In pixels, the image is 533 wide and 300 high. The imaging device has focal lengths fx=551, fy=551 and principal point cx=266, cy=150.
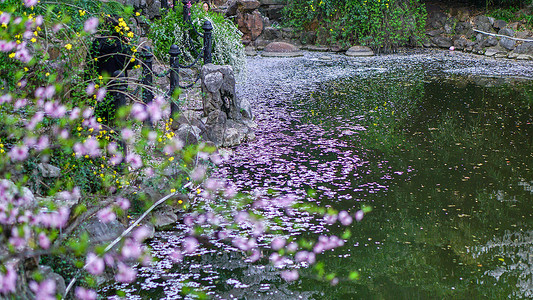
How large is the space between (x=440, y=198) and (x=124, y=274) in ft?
9.83

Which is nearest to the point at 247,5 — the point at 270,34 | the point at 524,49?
the point at 270,34

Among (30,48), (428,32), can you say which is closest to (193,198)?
(30,48)

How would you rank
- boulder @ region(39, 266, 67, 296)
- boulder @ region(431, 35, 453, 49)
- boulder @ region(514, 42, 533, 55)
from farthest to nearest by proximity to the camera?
1. boulder @ region(431, 35, 453, 49)
2. boulder @ region(514, 42, 533, 55)
3. boulder @ region(39, 266, 67, 296)

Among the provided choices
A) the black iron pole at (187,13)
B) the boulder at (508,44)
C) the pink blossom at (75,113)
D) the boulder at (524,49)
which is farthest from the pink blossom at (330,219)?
the boulder at (508,44)

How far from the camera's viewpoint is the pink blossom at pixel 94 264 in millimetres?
3182

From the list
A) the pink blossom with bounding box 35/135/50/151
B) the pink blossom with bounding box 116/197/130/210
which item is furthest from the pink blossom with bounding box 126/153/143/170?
the pink blossom with bounding box 35/135/50/151

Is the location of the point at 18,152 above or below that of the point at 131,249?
above

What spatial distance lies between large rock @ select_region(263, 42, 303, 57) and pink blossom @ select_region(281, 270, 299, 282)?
36.2 ft

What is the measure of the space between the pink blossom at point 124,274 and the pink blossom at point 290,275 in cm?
103

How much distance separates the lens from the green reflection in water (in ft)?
12.5

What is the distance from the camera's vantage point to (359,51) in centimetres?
1480

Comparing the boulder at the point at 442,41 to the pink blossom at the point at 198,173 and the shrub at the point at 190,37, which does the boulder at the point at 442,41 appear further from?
the pink blossom at the point at 198,173

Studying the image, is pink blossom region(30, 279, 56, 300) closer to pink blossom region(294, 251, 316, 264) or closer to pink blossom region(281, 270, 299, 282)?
pink blossom region(281, 270, 299, 282)

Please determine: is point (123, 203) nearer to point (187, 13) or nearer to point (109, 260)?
point (109, 260)
